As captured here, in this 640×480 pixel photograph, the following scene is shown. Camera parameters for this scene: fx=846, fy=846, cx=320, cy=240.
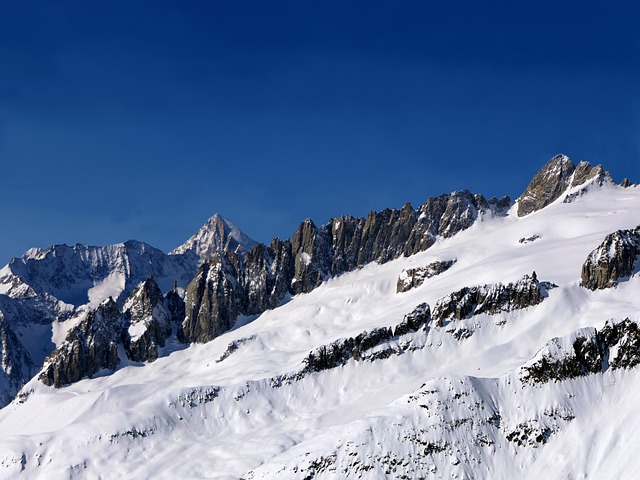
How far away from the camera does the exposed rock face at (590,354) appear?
164 m

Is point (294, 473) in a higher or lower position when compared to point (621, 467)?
higher

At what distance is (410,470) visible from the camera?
153875mm

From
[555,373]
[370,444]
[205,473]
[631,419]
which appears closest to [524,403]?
[555,373]

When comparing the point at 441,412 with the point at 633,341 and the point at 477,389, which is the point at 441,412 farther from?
the point at 633,341

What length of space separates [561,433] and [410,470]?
29.4 m

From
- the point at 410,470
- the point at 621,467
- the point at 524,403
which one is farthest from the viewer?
the point at 524,403

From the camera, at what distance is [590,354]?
166750 millimetres

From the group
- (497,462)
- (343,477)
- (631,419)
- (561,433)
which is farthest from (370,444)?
(631,419)

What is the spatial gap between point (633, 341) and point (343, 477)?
202 feet

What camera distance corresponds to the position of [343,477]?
15525 centimetres

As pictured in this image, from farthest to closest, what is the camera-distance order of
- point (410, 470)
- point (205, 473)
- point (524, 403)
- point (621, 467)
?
point (205, 473)
point (524, 403)
point (410, 470)
point (621, 467)

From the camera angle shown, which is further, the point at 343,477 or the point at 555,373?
the point at 555,373

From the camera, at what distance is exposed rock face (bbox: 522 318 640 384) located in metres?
164

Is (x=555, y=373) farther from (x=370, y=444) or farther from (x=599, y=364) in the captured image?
(x=370, y=444)
